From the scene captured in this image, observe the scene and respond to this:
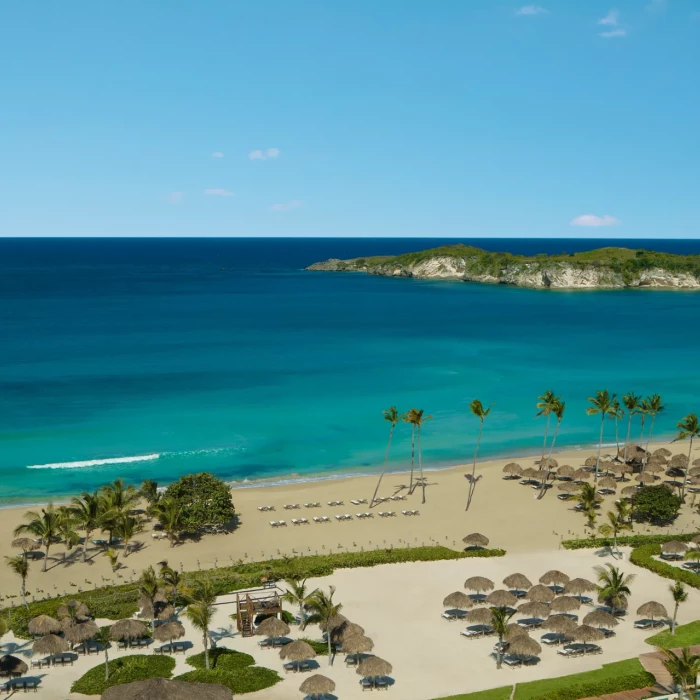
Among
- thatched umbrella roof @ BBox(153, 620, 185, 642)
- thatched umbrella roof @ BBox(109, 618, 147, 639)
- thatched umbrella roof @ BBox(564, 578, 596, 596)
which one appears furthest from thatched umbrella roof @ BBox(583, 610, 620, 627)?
thatched umbrella roof @ BBox(109, 618, 147, 639)

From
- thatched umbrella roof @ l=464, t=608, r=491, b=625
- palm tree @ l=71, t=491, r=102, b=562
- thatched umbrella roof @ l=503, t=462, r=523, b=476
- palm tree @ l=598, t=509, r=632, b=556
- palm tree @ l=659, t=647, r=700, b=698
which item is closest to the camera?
palm tree @ l=659, t=647, r=700, b=698

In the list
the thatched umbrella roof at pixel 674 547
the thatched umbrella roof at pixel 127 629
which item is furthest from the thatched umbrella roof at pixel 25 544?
the thatched umbrella roof at pixel 674 547

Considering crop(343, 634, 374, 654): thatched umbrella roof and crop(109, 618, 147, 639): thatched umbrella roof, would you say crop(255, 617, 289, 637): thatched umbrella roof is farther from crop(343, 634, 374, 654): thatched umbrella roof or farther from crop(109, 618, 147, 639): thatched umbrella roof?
crop(109, 618, 147, 639): thatched umbrella roof

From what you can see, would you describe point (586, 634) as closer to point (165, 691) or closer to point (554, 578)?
point (554, 578)

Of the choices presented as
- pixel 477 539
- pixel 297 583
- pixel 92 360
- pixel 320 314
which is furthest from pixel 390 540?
pixel 320 314

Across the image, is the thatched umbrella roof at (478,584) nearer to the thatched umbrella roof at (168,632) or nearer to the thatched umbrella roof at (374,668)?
the thatched umbrella roof at (374,668)
